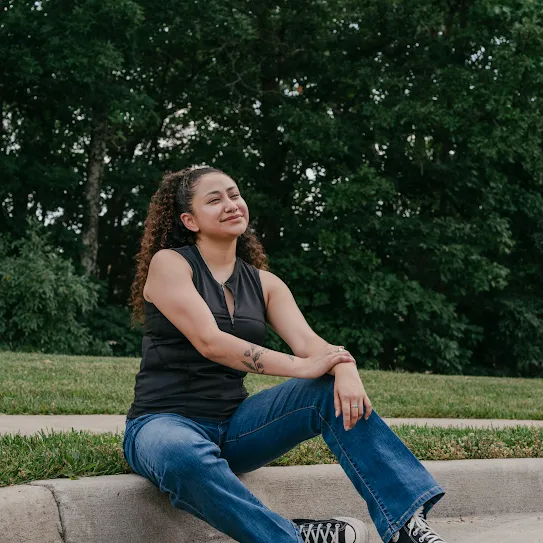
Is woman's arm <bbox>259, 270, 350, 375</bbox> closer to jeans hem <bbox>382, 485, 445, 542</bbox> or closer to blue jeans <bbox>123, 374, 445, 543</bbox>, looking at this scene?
blue jeans <bbox>123, 374, 445, 543</bbox>

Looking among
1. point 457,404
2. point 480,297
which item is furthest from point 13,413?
point 480,297

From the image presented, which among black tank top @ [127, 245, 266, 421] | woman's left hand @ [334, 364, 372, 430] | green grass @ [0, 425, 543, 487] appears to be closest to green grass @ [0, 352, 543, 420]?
green grass @ [0, 425, 543, 487]

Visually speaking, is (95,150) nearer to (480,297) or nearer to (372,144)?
(372,144)

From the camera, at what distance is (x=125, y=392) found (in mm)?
7066

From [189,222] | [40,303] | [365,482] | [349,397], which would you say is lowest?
[40,303]

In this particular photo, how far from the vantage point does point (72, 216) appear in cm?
1720

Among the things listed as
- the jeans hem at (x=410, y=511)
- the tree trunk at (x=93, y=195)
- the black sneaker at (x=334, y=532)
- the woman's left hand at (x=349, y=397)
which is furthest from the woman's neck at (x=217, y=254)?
the tree trunk at (x=93, y=195)

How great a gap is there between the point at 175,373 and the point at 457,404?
15.4 feet

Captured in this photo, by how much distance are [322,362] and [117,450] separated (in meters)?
1.08

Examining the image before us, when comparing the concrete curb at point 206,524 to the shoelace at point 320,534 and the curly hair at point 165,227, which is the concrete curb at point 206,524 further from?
the curly hair at point 165,227

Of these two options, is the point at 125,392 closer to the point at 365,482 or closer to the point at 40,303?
the point at 365,482

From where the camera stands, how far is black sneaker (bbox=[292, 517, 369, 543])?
3299 millimetres

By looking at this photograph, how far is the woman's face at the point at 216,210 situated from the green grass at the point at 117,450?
1073 millimetres

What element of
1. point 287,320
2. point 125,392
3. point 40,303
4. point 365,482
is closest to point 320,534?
point 365,482
